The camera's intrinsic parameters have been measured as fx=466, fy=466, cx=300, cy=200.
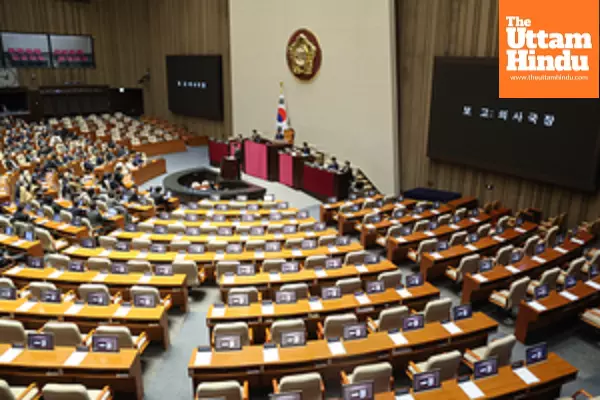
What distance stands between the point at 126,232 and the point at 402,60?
10269 millimetres

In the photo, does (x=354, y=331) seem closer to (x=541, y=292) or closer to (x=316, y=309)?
(x=316, y=309)

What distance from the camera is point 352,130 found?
17.2 m

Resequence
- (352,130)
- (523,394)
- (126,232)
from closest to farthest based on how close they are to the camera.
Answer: (523,394)
(126,232)
(352,130)

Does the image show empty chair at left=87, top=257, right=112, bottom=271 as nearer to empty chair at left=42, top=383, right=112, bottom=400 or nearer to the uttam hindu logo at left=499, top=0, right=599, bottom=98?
empty chair at left=42, top=383, right=112, bottom=400

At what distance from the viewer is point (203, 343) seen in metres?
7.25

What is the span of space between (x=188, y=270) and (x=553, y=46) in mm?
9091

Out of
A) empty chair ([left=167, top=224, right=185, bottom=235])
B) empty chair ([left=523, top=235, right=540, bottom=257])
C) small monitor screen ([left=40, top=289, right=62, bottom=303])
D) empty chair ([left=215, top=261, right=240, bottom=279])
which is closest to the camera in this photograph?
small monitor screen ([left=40, top=289, right=62, bottom=303])

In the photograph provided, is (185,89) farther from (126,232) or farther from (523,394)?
(523,394)

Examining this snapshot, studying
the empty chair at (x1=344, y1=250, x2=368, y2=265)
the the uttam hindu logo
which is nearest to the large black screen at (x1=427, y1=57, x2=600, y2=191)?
the the uttam hindu logo

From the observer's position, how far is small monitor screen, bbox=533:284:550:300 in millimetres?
7266

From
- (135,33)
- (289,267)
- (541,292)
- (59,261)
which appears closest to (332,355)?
(289,267)

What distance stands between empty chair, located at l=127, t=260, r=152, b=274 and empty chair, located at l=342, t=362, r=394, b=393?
14.6 ft

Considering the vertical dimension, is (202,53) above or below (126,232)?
above

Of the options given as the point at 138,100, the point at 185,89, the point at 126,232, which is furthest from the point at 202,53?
the point at 126,232
